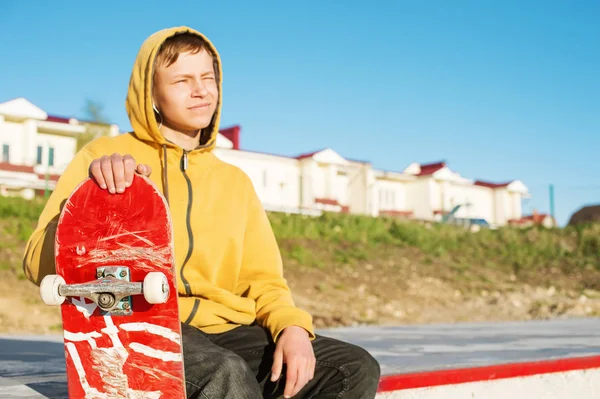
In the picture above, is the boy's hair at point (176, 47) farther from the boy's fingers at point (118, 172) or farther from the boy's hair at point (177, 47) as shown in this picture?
the boy's fingers at point (118, 172)

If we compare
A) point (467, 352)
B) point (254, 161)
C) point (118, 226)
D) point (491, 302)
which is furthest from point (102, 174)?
point (254, 161)

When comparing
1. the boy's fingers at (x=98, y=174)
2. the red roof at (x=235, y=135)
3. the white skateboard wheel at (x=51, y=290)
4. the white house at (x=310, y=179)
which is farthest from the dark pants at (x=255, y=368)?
the red roof at (x=235, y=135)

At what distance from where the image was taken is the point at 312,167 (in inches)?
1154

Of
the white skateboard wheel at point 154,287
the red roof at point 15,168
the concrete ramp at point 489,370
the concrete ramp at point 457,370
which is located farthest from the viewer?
the red roof at point 15,168

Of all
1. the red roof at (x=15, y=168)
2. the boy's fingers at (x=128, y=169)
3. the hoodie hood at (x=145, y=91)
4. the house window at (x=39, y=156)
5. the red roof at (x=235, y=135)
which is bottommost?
the boy's fingers at (x=128, y=169)

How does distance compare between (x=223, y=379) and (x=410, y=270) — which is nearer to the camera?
(x=223, y=379)

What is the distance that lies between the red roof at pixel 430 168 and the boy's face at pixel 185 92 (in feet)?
108

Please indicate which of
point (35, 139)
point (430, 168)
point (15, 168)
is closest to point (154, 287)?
point (15, 168)

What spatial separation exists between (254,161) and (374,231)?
1198 cm

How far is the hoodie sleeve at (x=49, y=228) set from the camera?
67.5 inches

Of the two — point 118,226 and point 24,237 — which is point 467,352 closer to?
point 118,226

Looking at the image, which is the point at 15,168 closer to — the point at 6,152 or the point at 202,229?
the point at 6,152

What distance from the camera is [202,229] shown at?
185cm

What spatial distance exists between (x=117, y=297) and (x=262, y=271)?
0.53m
